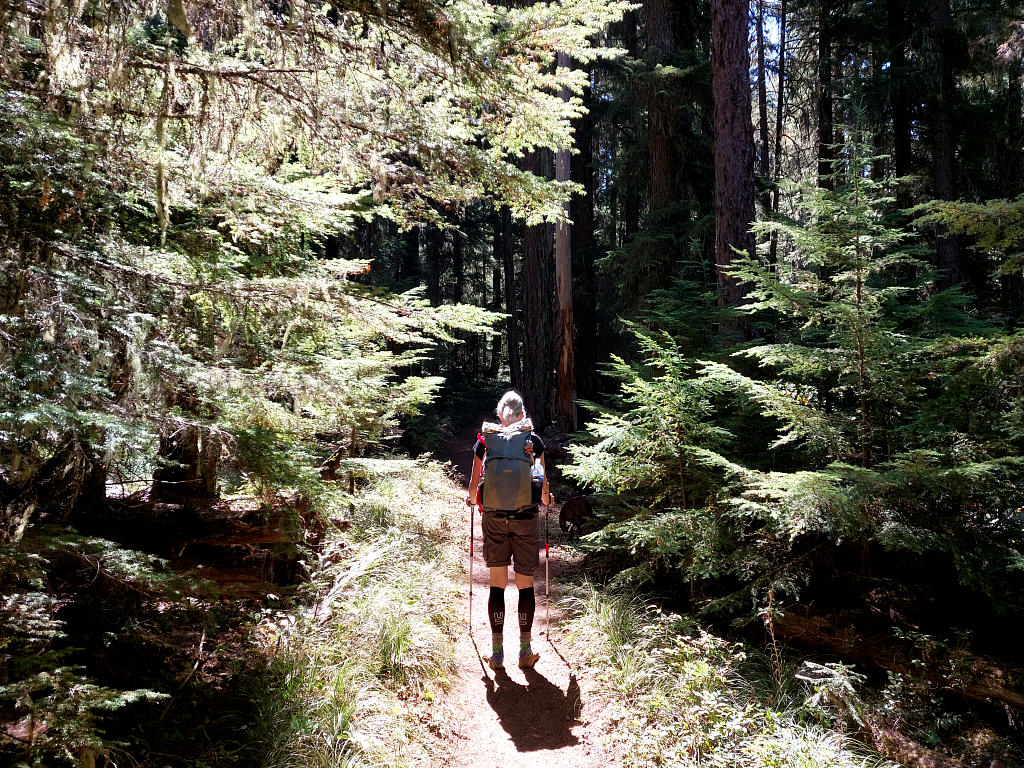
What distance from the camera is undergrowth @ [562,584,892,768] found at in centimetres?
373

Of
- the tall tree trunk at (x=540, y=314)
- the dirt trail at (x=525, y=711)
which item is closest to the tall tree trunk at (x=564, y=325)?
the tall tree trunk at (x=540, y=314)

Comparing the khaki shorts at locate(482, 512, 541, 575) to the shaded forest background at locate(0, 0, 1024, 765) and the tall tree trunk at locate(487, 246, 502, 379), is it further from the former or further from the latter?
the tall tree trunk at locate(487, 246, 502, 379)

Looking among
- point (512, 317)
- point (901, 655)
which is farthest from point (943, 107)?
point (512, 317)

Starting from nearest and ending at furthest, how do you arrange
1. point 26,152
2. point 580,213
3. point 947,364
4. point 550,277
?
point 26,152, point 947,364, point 550,277, point 580,213

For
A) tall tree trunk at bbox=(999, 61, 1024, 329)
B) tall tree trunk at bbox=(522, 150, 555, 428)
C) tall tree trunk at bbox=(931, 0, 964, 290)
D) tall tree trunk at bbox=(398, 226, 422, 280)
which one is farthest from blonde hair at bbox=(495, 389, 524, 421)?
tall tree trunk at bbox=(398, 226, 422, 280)

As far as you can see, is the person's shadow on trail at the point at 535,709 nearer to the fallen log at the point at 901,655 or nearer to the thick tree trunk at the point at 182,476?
the fallen log at the point at 901,655

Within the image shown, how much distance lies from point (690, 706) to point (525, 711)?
1.32 meters

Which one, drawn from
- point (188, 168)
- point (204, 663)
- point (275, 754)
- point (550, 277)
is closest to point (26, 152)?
point (188, 168)

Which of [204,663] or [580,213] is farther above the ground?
[580,213]

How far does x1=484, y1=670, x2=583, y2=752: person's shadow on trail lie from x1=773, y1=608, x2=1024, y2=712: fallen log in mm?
1901

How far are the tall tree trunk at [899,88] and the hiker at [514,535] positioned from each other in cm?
1458

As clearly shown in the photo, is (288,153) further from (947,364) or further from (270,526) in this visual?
(947,364)

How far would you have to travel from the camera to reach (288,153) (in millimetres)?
4812

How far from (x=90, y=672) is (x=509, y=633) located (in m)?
3.88
